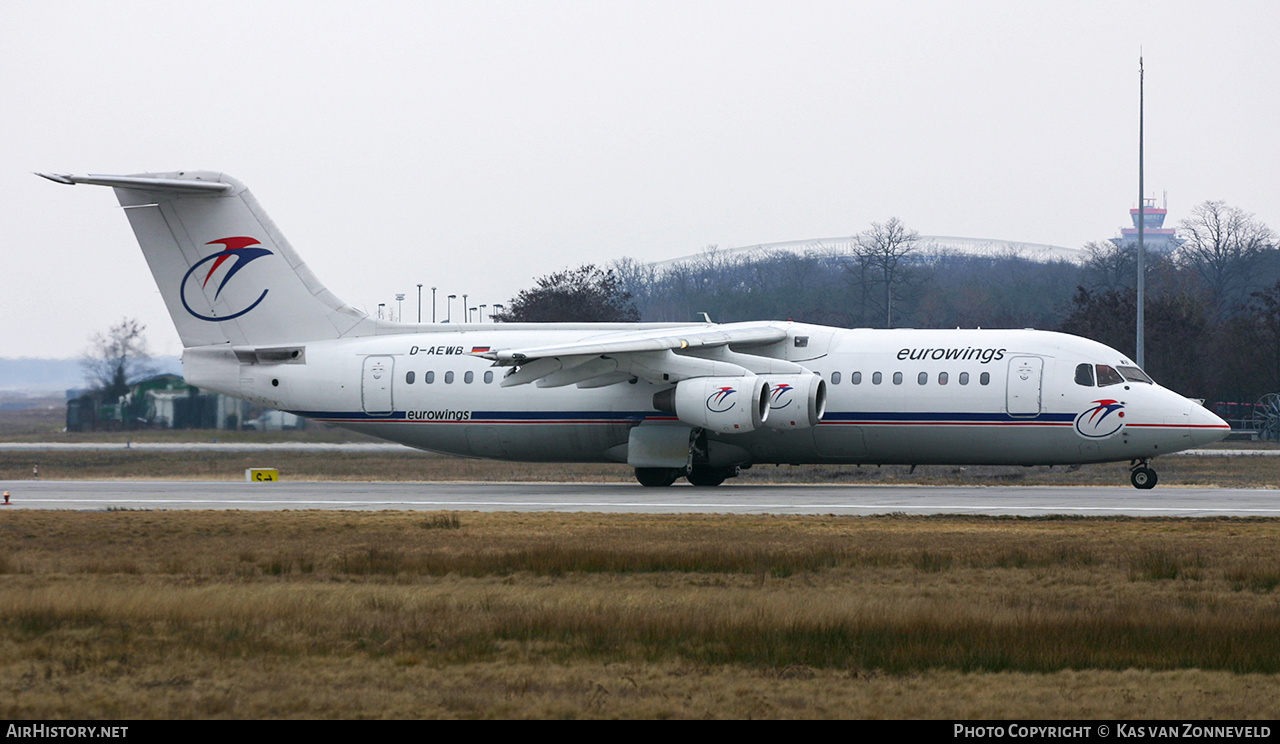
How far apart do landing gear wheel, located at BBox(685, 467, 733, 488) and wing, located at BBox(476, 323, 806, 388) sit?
Answer: 243 cm

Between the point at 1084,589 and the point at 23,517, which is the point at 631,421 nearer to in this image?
the point at 23,517

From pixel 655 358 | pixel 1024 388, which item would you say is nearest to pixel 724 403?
pixel 655 358

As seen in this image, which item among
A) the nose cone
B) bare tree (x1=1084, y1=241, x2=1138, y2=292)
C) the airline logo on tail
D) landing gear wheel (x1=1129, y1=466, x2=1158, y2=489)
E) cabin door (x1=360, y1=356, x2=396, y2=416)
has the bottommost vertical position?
landing gear wheel (x1=1129, y1=466, x2=1158, y2=489)

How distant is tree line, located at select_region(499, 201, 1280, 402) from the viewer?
205 ft

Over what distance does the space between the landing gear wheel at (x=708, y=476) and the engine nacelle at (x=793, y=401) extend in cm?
288

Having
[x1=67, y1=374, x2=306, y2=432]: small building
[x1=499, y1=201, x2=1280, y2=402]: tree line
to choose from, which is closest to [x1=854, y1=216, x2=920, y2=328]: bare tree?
[x1=499, y1=201, x2=1280, y2=402]: tree line

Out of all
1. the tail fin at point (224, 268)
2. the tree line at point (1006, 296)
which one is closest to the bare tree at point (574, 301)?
the tree line at point (1006, 296)

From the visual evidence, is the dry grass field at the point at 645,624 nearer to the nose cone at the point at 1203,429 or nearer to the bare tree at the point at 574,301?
the nose cone at the point at 1203,429

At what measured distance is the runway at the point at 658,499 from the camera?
22.4m

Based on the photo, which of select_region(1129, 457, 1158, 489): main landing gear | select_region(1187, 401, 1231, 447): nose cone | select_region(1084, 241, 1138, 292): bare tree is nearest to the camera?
select_region(1187, 401, 1231, 447): nose cone

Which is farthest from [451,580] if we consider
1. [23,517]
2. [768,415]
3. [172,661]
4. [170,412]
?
[170,412]

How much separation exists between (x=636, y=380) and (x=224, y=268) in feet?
31.8

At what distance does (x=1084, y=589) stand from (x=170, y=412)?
4901 centimetres

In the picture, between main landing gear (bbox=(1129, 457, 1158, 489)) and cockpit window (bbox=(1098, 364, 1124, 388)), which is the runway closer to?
main landing gear (bbox=(1129, 457, 1158, 489))
